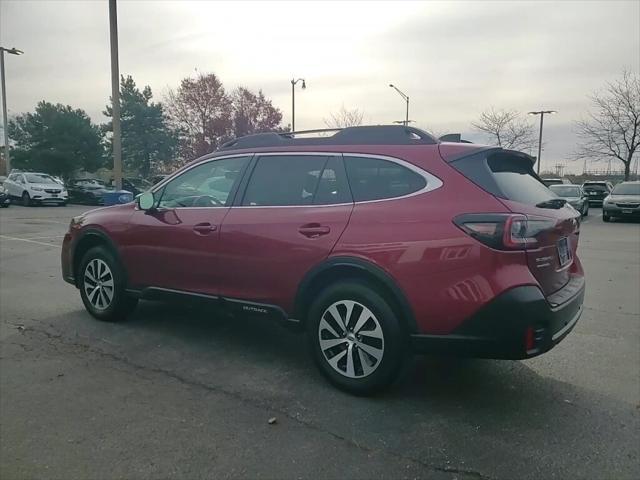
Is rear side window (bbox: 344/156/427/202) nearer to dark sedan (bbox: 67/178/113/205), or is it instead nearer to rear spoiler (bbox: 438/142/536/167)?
rear spoiler (bbox: 438/142/536/167)

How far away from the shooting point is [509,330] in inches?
119

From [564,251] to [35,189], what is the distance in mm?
27390

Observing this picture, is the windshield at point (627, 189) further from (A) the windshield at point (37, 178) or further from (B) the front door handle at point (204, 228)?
(A) the windshield at point (37, 178)

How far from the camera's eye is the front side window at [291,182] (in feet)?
12.4

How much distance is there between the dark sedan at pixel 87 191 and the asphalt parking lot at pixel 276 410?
80.9 ft

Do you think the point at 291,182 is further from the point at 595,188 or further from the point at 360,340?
the point at 595,188

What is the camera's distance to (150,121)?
44.2 meters

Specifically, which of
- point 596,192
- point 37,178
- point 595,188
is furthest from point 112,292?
point 595,188

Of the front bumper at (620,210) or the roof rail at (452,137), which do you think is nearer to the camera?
the roof rail at (452,137)

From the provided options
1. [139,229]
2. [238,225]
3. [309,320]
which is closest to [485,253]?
[309,320]

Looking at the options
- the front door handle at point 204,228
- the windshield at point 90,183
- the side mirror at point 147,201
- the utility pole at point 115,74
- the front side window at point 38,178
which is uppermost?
the utility pole at point 115,74

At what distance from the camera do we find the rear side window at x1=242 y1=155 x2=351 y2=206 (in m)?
3.73

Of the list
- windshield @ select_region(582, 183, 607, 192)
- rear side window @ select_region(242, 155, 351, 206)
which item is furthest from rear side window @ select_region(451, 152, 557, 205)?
windshield @ select_region(582, 183, 607, 192)

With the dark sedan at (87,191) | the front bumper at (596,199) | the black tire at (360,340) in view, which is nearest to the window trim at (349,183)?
the black tire at (360,340)
